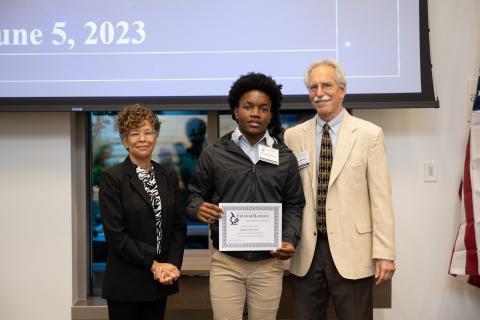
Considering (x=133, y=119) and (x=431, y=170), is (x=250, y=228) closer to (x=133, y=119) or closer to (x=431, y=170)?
(x=133, y=119)

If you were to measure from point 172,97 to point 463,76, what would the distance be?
5.69 ft

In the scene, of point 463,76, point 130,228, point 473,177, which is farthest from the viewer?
point 463,76

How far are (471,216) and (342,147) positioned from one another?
120 centimetres

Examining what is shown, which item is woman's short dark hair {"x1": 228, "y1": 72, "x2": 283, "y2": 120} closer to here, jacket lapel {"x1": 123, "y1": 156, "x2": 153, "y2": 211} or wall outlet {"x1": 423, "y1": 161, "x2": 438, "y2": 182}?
jacket lapel {"x1": 123, "y1": 156, "x2": 153, "y2": 211}

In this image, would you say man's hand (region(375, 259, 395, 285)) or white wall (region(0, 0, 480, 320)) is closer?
man's hand (region(375, 259, 395, 285))

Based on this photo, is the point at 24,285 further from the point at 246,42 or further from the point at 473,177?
the point at 473,177

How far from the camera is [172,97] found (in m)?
2.87

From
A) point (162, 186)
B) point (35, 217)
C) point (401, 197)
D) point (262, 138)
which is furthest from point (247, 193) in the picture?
point (35, 217)

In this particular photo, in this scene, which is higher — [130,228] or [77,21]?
[77,21]

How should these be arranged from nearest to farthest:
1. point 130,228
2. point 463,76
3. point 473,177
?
point 130,228, point 473,177, point 463,76

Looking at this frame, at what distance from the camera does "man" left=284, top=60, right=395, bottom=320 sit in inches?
78.0

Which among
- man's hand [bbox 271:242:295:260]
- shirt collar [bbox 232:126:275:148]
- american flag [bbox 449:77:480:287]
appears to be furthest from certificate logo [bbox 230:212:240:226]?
american flag [bbox 449:77:480:287]

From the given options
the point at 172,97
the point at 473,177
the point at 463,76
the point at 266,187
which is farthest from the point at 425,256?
the point at 172,97

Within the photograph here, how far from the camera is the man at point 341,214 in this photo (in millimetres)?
1982
